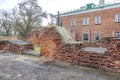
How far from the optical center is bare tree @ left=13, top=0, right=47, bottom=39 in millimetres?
31453

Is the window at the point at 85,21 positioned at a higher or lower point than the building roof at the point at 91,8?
lower

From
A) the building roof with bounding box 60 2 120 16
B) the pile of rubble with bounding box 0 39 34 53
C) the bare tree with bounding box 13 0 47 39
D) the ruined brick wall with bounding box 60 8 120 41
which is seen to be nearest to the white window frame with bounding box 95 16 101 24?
the ruined brick wall with bounding box 60 8 120 41

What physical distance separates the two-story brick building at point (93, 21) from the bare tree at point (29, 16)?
15.3 ft

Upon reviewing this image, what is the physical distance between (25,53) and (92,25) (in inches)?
794

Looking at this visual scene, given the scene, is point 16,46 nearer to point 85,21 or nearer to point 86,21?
point 86,21

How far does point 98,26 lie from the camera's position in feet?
90.1

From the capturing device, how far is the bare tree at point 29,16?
31.5 metres

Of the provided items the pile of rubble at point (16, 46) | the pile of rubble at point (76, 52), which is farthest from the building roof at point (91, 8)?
the pile of rubble at point (76, 52)

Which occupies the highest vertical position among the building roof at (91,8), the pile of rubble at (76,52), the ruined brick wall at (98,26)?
the building roof at (91,8)

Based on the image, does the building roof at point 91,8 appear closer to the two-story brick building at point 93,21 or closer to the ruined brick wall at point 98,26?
the two-story brick building at point 93,21

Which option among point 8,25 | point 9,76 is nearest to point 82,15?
point 8,25

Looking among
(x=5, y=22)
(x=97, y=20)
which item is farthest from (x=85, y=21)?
(x=5, y=22)

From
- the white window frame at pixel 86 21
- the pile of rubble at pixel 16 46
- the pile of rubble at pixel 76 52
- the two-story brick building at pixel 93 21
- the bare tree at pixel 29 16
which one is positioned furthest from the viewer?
the bare tree at pixel 29 16

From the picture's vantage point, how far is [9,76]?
5.20 meters
